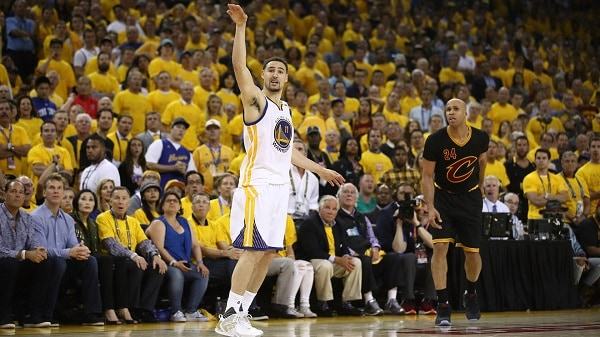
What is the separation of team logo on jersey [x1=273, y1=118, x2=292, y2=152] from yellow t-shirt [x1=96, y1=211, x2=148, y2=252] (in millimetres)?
3752

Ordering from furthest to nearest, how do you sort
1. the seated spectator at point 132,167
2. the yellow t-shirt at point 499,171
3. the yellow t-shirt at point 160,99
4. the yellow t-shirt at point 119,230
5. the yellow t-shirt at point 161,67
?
the yellow t-shirt at point 161,67 < the yellow t-shirt at point 499,171 < the yellow t-shirt at point 160,99 < the seated spectator at point 132,167 < the yellow t-shirt at point 119,230

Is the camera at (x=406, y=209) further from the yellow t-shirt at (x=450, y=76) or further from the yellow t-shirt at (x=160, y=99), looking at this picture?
the yellow t-shirt at (x=450, y=76)

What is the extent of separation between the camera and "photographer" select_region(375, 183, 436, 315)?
13.3 metres

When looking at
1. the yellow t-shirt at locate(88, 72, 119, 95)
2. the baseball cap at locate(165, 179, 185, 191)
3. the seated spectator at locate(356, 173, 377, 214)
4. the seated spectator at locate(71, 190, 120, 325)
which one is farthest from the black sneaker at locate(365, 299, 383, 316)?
the yellow t-shirt at locate(88, 72, 119, 95)

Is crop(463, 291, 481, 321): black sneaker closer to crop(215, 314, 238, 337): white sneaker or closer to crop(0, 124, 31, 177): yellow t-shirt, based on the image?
crop(215, 314, 238, 337): white sneaker

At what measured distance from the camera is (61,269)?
34.5 feet

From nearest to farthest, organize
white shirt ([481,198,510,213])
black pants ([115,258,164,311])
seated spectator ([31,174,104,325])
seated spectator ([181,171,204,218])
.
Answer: seated spectator ([31,174,104,325]) → black pants ([115,258,164,311]) → seated spectator ([181,171,204,218]) → white shirt ([481,198,510,213])

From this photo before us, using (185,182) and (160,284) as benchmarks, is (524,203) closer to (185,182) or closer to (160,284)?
(185,182)

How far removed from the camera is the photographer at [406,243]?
1334 cm

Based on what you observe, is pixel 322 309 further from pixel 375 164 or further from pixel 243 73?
pixel 243 73

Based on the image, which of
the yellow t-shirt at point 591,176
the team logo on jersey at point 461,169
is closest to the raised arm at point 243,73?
the team logo on jersey at point 461,169

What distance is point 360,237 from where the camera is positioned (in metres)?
13.4

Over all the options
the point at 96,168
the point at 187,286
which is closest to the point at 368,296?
the point at 187,286

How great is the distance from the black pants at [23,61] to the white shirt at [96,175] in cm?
448
